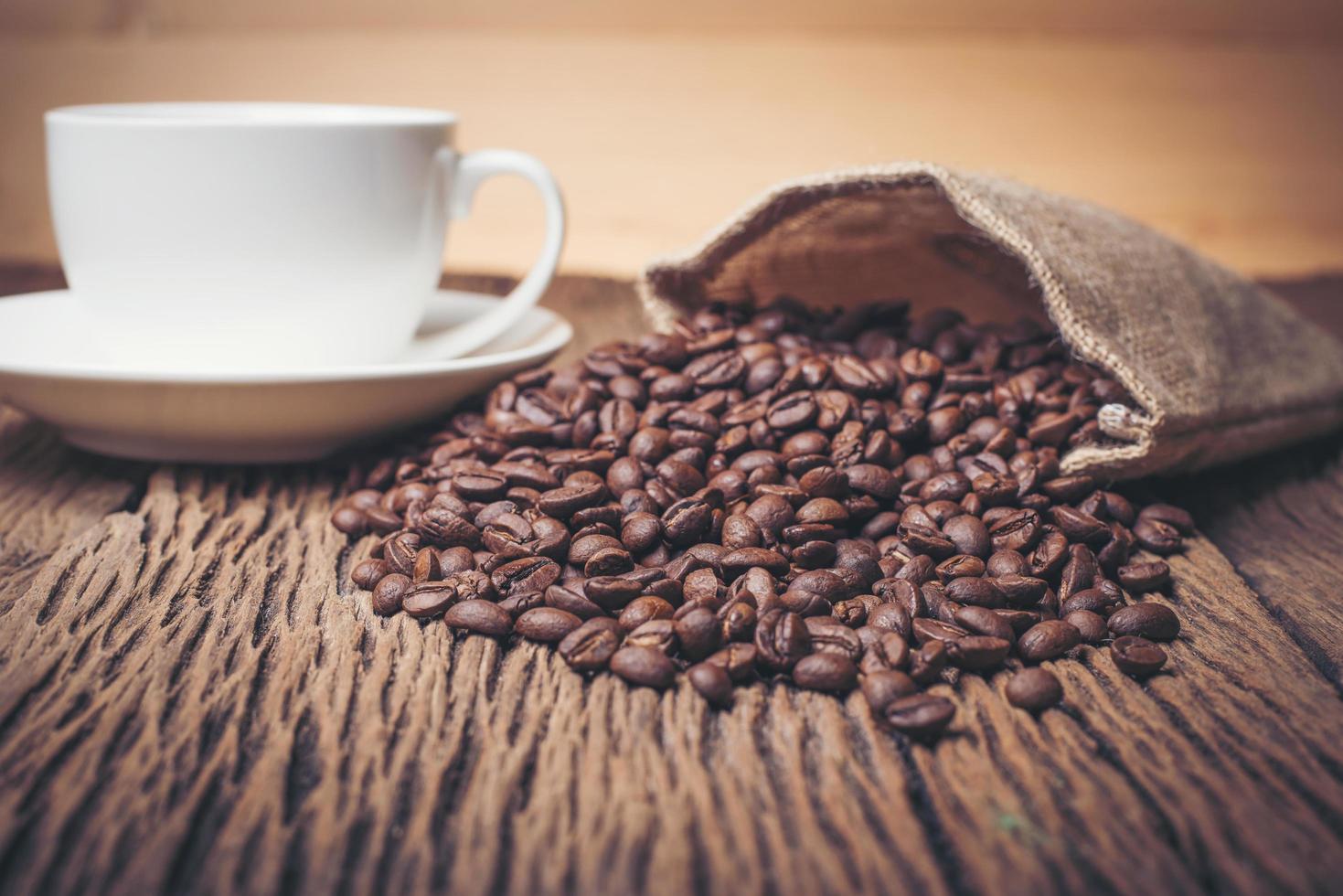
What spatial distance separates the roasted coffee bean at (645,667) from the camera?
0.88 metres

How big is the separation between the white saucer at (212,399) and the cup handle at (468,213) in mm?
101

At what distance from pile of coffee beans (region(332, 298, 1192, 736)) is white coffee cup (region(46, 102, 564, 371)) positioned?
0.20 m

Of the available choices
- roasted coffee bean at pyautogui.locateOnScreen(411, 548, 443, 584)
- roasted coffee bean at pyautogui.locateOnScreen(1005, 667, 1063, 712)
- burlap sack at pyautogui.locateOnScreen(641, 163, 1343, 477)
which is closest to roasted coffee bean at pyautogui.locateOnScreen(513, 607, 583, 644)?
roasted coffee bean at pyautogui.locateOnScreen(411, 548, 443, 584)

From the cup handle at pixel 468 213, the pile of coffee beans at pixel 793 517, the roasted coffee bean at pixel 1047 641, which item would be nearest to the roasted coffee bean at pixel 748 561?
the pile of coffee beans at pixel 793 517

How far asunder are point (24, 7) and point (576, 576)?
2398 millimetres

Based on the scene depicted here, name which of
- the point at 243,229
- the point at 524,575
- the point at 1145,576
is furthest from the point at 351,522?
the point at 1145,576

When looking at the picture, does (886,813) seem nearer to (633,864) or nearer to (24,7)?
(633,864)

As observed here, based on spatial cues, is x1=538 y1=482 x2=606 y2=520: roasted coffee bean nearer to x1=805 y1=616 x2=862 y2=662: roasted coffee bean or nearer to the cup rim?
x1=805 y1=616 x2=862 y2=662: roasted coffee bean

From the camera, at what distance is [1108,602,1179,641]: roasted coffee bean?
977 millimetres

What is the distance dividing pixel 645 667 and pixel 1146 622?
0.44m

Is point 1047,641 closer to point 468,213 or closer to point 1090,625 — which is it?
point 1090,625

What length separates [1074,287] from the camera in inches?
47.8

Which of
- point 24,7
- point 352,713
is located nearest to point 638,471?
point 352,713

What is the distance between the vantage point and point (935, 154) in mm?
2771
